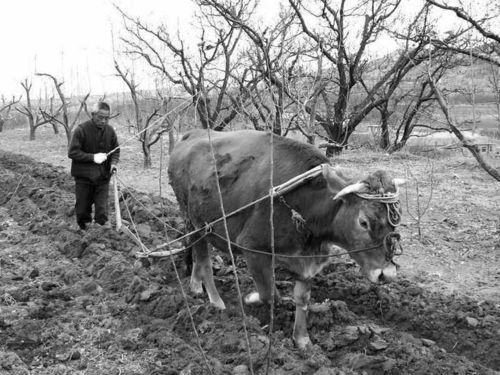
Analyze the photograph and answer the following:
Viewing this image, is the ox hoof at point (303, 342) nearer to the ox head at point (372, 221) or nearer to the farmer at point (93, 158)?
the ox head at point (372, 221)

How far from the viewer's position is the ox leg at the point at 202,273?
5.49m

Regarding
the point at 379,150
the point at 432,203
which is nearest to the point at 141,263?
the point at 432,203

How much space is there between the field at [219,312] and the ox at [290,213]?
46cm

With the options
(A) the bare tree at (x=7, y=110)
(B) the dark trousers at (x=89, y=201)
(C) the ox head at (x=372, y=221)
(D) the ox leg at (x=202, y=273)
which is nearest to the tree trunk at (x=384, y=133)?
(B) the dark trousers at (x=89, y=201)

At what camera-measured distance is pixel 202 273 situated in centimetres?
563

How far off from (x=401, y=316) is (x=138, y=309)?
2654 millimetres

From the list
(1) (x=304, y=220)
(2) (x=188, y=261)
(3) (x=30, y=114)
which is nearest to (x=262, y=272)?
(1) (x=304, y=220)

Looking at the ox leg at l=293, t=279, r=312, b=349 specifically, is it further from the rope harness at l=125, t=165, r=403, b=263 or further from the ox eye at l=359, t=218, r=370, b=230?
the ox eye at l=359, t=218, r=370, b=230

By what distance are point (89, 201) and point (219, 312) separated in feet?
11.3

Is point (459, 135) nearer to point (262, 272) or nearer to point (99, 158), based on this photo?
point (262, 272)

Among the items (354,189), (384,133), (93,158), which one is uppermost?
(354,189)

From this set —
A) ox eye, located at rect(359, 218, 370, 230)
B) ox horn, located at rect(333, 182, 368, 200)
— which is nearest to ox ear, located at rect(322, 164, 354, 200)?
ox horn, located at rect(333, 182, 368, 200)

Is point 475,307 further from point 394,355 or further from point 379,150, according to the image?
point 379,150

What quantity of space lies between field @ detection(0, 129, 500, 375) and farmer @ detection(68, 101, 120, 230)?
562 millimetres
